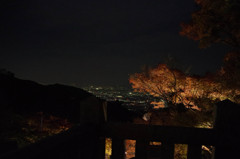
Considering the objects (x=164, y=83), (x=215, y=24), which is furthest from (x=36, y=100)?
(x=215, y=24)

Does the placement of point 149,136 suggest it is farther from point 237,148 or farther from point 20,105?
point 20,105

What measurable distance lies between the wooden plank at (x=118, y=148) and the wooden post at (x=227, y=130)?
1.14 metres

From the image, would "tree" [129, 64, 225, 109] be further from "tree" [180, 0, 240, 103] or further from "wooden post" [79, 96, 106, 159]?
"wooden post" [79, 96, 106, 159]

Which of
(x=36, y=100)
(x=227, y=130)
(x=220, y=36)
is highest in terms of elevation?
(x=220, y=36)

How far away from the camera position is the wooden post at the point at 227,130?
185 centimetres

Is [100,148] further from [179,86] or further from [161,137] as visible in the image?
[179,86]

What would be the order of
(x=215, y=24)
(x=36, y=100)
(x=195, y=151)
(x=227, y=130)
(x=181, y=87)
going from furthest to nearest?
(x=36, y=100) → (x=181, y=87) → (x=215, y=24) → (x=195, y=151) → (x=227, y=130)

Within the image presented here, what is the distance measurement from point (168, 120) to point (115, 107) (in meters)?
13.5

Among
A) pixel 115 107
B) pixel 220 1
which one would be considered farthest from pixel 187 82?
pixel 115 107

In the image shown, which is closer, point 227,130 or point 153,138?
point 227,130

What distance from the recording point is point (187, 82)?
10234 millimetres

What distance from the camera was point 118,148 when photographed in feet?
7.31

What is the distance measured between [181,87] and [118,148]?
30.5 feet

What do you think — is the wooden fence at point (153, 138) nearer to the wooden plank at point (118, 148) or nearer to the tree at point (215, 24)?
the wooden plank at point (118, 148)
